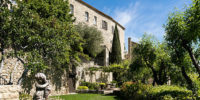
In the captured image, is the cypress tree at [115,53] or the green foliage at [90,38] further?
the cypress tree at [115,53]

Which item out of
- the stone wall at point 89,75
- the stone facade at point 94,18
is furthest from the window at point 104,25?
Result: the stone wall at point 89,75

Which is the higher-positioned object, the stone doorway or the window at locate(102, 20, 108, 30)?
the window at locate(102, 20, 108, 30)

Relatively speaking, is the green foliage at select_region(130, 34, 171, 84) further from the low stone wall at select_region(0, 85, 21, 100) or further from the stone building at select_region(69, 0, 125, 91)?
the low stone wall at select_region(0, 85, 21, 100)

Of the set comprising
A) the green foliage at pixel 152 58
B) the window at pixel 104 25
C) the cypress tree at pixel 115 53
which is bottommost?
the green foliage at pixel 152 58

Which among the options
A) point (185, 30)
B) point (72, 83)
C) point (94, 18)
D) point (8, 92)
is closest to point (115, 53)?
point (94, 18)

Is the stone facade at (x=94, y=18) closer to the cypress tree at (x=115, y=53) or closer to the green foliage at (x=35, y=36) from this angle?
the cypress tree at (x=115, y=53)

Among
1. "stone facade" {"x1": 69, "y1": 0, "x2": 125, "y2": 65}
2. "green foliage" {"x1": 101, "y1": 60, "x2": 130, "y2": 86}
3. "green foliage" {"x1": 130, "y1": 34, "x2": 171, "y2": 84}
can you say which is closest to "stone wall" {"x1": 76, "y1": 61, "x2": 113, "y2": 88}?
"green foliage" {"x1": 101, "y1": 60, "x2": 130, "y2": 86}

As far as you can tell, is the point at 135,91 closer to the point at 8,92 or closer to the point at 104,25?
the point at 8,92

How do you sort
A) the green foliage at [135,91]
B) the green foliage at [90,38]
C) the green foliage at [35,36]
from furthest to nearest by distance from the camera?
the green foliage at [90,38], the green foliage at [135,91], the green foliage at [35,36]


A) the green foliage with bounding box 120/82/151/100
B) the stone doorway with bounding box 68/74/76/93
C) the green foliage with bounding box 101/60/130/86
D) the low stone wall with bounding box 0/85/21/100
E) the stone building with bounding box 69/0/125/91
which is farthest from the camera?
the green foliage with bounding box 101/60/130/86

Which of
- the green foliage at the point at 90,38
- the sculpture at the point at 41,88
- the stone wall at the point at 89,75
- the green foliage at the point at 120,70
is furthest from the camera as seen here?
the green foliage at the point at 120,70

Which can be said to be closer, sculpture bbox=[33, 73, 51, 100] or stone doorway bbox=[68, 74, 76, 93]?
sculpture bbox=[33, 73, 51, 100]

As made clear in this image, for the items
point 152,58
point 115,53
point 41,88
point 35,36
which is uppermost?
Answer: point 115,53

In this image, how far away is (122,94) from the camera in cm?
1370
